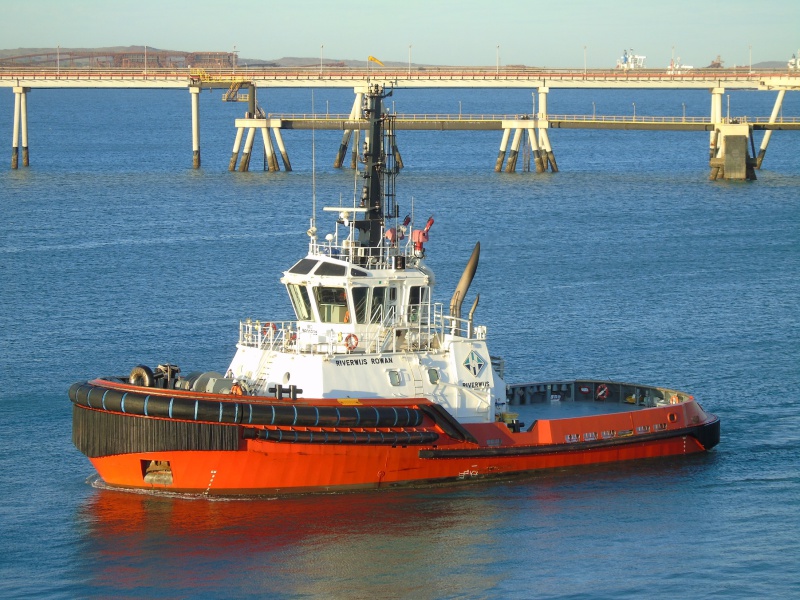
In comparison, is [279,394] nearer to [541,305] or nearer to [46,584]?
[46,584]

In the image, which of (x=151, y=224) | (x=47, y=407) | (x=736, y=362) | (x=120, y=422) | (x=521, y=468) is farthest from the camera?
(x=151, y=224)

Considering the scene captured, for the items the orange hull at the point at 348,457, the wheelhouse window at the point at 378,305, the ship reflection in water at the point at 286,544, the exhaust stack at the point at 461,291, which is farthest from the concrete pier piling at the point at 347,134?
the ship reflection in water at the point at 286,544

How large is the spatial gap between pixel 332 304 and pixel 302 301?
2.03ft

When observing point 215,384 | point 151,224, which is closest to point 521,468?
point 215,384

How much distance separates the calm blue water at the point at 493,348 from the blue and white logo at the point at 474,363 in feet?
7.56

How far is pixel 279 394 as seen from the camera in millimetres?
24953

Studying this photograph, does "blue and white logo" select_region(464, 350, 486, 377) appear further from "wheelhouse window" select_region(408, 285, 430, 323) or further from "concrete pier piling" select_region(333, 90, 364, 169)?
"concrete pier piling" select_region(333, 90, 364, 169)

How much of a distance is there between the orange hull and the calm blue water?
36cm

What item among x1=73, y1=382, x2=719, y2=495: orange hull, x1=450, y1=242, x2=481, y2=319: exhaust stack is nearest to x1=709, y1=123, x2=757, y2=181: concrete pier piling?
x1=450, y1=242, x2=481, y2=319: exhaust stack

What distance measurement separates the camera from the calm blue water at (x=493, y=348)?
73.6 feet

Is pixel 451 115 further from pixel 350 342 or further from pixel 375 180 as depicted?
pixel 350 342

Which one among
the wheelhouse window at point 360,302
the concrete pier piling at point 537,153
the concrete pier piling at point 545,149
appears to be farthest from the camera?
the concrete pier piling at point 545,149

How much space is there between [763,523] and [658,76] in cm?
6767

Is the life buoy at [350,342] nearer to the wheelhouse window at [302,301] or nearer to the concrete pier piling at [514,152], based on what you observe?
the wheelhouse window at [302,301]
